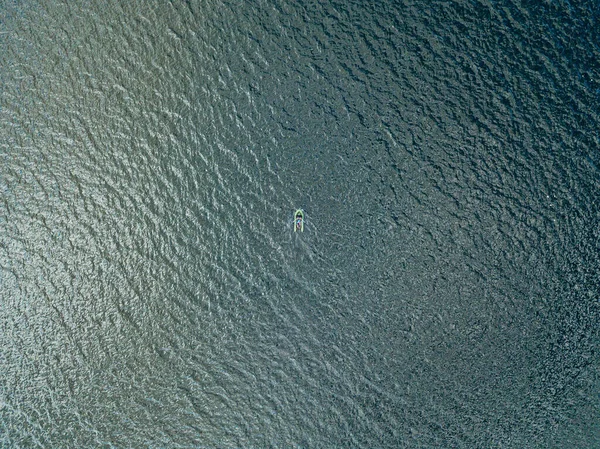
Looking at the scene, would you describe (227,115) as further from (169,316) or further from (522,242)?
(522,242)

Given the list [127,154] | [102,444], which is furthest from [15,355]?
[127,154]

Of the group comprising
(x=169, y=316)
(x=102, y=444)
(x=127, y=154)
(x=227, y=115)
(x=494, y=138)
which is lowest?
(x=102, y=444)

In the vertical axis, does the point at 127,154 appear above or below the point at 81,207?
above

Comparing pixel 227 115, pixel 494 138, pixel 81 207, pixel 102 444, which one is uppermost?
pixel 494 138

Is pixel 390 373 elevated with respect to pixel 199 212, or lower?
lower

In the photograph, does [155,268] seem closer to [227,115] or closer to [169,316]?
[169,316]

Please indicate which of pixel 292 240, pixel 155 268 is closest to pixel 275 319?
pixel 292 240
